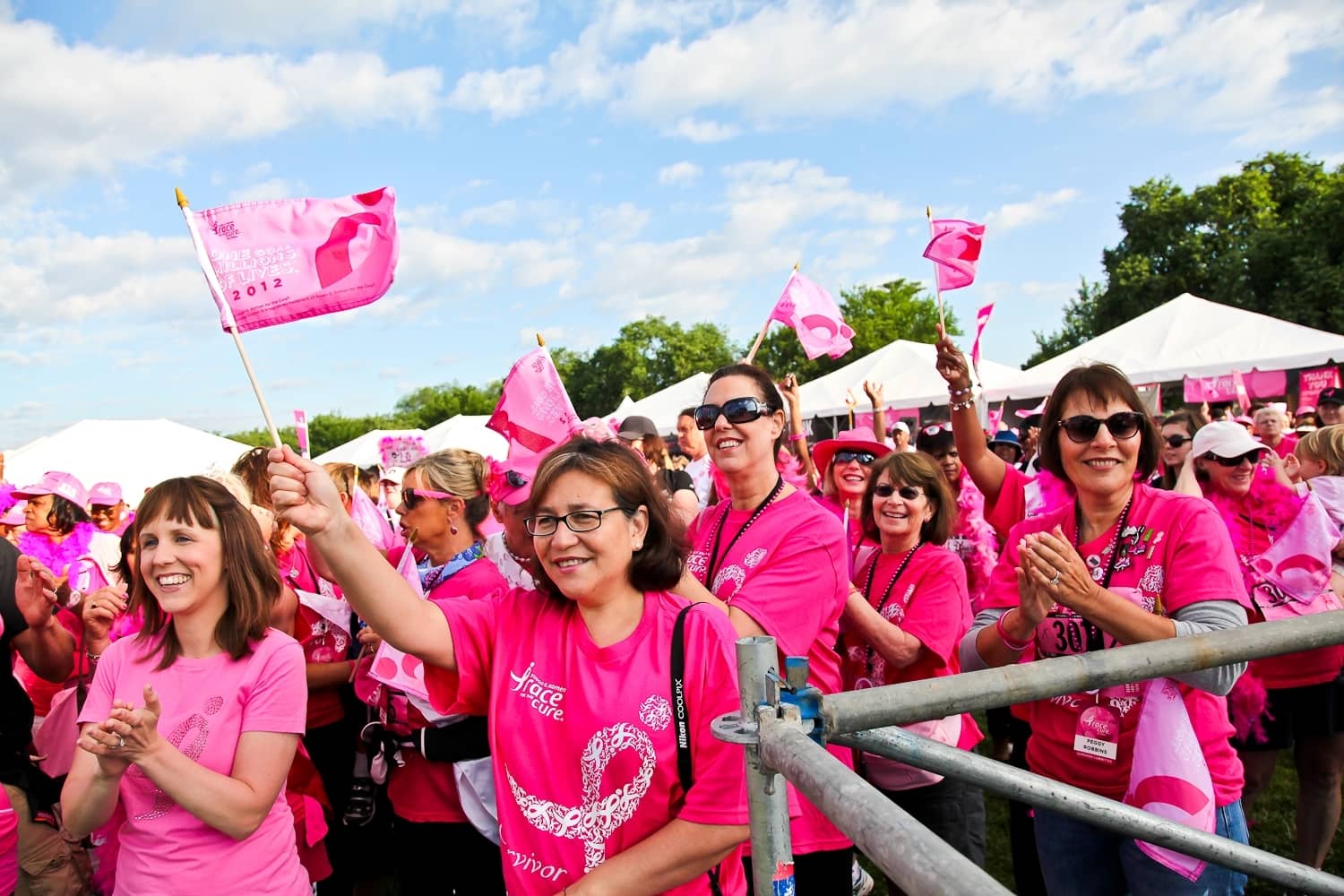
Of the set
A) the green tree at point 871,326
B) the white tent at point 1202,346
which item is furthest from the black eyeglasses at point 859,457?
the green tree at point 871,326

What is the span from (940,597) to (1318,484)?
2.45 meters

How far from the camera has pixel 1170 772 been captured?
2.07 m

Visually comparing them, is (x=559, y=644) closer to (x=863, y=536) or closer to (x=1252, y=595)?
(x=863, y=536)

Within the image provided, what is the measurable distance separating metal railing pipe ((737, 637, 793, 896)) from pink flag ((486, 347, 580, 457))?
7.98 ft

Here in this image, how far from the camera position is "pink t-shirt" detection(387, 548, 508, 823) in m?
3.00

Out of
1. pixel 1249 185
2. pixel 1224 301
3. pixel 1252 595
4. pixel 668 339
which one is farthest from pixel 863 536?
pixel 668 339

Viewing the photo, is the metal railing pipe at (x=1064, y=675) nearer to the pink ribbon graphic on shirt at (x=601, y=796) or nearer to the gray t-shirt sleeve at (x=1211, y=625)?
the gray t-shirt sleeve at (x=1211, y=625)

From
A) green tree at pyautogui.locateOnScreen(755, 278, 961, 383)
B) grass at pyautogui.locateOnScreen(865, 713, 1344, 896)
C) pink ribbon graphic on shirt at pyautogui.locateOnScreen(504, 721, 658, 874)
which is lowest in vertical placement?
grass at pyautogui.locateOnScreen(865, 713, 1344, 896)

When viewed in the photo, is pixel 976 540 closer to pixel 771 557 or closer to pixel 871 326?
pixel 771 557

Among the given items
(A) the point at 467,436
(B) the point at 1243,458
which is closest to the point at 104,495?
(B) the point at 1243,458

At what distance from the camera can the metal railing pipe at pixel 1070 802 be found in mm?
1572

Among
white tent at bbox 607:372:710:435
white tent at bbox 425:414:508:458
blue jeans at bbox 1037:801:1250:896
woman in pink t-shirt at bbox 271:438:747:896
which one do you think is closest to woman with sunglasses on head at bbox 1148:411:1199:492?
blue jeans at bbox 1037:801:1250:896

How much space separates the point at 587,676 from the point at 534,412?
200cm

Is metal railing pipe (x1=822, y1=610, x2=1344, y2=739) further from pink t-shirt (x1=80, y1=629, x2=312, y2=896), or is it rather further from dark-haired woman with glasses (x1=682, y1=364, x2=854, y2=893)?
pink t-shirt (x1=80, y1=629, x2=312, y2=896)
